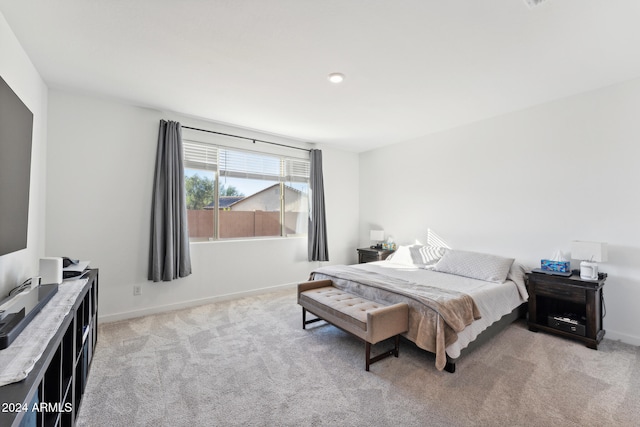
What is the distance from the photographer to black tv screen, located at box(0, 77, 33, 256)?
1.58 meters

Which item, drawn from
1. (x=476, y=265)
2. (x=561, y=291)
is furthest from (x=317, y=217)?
(x=561, y=291)

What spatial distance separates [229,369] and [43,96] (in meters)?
3.18

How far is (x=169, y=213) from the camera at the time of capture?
339cm

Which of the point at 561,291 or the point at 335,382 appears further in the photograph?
the point at 561,291

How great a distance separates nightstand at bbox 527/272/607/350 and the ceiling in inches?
Result: 77.7

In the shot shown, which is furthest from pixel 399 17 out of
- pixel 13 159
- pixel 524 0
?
pixel 13 159

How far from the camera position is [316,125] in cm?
401

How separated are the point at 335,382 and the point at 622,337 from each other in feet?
9.68

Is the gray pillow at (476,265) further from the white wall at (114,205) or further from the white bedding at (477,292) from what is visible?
the white wall at (114,205)

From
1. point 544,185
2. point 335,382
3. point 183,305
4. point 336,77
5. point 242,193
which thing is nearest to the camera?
point 335,382

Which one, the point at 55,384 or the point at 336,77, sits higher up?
the point at 336,77

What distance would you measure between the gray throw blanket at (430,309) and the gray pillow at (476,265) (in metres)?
0.87

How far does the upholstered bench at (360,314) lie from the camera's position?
2.24 meters

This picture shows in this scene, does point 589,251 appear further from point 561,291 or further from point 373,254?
point 373,254
